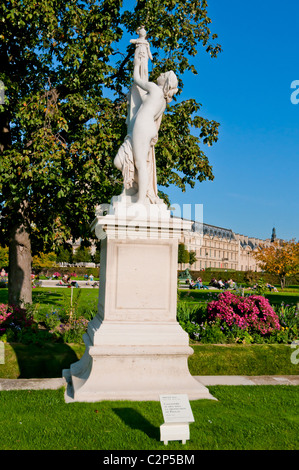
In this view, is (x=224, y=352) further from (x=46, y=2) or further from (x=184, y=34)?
(x=184, y=34)

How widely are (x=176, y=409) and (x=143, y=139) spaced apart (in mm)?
3307

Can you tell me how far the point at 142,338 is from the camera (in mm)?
4871

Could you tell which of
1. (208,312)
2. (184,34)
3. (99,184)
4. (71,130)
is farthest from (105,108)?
(208,312)

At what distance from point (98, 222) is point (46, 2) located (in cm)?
591

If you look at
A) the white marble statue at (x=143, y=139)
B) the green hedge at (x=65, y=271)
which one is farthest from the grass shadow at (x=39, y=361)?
the green hedge at (x=65, y=271)

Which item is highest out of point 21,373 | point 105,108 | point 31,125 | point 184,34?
point 184,34

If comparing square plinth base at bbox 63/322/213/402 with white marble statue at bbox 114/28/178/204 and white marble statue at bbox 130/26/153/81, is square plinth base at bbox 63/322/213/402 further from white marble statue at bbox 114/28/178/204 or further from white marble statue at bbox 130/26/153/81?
white marble statue at bbox 130/26/153/81

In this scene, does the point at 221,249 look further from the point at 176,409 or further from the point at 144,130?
the point at 176,409

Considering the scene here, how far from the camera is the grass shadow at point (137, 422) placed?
387cm

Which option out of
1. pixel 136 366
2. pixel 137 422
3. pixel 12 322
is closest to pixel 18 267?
pixel 12 322

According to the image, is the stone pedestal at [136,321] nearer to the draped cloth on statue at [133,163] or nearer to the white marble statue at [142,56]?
the draped cloth on statue at [133,163]

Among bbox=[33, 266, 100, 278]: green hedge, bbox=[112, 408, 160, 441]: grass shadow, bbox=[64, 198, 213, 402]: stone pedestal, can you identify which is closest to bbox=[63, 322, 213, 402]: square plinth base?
bbox=[64, 198, 213, 402]: stone pedestal

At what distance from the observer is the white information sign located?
3.58m
